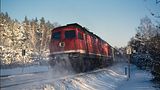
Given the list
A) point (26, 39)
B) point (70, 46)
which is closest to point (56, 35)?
point (70, 46)

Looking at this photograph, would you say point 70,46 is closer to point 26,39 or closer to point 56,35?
point 56,35

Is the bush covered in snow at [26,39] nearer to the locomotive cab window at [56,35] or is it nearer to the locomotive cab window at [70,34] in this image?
the locomotive cab window at [56,35]

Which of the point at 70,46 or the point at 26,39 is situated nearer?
the point at 70,46

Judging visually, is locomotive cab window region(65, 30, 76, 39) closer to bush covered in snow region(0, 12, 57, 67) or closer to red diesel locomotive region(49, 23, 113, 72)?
red diesel locomotive region(49, 23, 113, 72)

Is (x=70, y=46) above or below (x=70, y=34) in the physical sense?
below

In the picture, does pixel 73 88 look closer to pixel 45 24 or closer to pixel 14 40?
pixel 14 40

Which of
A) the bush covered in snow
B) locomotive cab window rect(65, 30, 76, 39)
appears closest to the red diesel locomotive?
locomotive cab window rect(65, 30, 76, 39)

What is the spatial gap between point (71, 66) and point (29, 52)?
51143 mm

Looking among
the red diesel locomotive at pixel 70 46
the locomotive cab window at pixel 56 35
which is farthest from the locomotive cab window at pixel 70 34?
the locomotive cab window at pixel 56 35

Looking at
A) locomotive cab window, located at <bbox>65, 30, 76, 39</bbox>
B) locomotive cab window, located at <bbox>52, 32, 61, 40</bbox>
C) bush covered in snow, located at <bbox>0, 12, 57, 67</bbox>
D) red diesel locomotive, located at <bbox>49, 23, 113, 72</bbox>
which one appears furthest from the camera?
bush covered in snow, located at <bbox>0, 12, 57, 67</bbox>

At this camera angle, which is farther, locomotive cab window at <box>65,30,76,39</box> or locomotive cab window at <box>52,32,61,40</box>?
locomotive cab window at <box>52,32,61,40</box>

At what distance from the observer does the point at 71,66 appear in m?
23.8

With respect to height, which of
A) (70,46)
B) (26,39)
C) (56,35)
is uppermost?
(26,39)

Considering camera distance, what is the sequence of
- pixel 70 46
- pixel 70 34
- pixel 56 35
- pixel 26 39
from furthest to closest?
pixel 26 39
pixel 56 35
pixel 70 34
pixel 70 46
